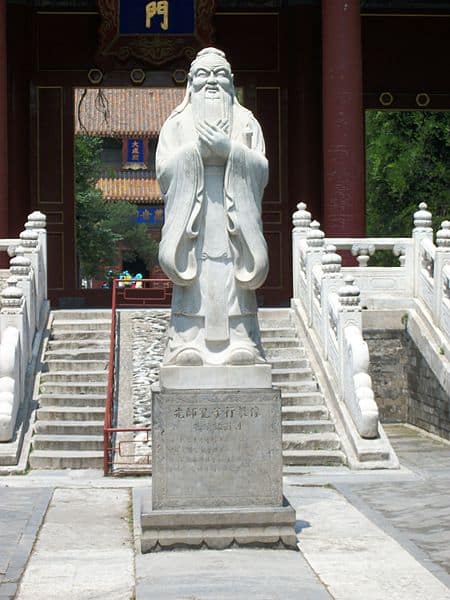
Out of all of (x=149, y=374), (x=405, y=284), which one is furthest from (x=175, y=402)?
(x=405, y=284)

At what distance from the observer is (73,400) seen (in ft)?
49.6

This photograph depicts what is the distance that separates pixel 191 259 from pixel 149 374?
5.88m

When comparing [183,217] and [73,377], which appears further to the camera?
[73,377]

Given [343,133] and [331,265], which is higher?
[343,133]

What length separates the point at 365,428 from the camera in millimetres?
13969

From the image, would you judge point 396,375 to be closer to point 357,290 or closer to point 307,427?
point 357,290

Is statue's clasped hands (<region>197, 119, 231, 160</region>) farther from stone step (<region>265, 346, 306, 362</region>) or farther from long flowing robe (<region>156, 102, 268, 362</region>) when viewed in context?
stone step (<region>265, 346, 306, 362</region>)

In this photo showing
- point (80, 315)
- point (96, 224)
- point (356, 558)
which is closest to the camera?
point (356, 558)

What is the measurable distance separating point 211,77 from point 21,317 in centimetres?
535

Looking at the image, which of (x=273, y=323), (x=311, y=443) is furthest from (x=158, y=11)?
(x=311, y=443)

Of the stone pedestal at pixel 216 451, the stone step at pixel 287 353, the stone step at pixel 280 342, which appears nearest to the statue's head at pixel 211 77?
the stone pedestal at pixel 216 451

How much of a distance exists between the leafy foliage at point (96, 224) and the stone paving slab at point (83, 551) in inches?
1136

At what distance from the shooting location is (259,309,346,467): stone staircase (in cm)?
1396

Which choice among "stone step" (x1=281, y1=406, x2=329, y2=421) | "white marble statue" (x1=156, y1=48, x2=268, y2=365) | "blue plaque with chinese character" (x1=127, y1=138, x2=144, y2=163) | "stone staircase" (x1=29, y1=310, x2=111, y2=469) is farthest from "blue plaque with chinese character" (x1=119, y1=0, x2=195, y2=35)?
"blue plaque with chinese character" (x1=127, y1=138, x2=144, y2=163)
